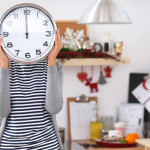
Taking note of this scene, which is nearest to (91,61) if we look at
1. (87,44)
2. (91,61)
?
(91,61)

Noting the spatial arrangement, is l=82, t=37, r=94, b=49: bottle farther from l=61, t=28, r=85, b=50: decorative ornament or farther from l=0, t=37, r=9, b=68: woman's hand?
l=0, t=37, r=9, b=68: woman's hand

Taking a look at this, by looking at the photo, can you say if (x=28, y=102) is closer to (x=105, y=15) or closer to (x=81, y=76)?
(x=105, y=15)

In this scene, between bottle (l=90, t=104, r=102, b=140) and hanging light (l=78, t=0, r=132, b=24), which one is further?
bottle (l=90, t=104, r=102, b=140)

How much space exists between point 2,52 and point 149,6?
6.27 feet

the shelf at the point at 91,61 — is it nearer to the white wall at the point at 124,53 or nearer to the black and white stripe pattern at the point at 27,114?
the white wall at the point at 124,53

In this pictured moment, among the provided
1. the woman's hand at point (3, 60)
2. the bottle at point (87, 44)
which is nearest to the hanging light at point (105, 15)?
the bottle at point (87, 44)

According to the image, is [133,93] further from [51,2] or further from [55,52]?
[55,52]

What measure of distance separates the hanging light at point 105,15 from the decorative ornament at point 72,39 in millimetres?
465

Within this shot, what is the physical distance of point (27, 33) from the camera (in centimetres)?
150

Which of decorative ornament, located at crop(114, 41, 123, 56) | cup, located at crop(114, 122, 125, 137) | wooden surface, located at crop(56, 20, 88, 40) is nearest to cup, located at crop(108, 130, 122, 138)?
cup, located at crop(114, 122, 125, 137)

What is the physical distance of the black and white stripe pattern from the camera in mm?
1484

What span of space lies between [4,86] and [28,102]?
0.12m

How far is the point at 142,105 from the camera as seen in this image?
3.04 metres

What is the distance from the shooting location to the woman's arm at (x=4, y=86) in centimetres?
145
